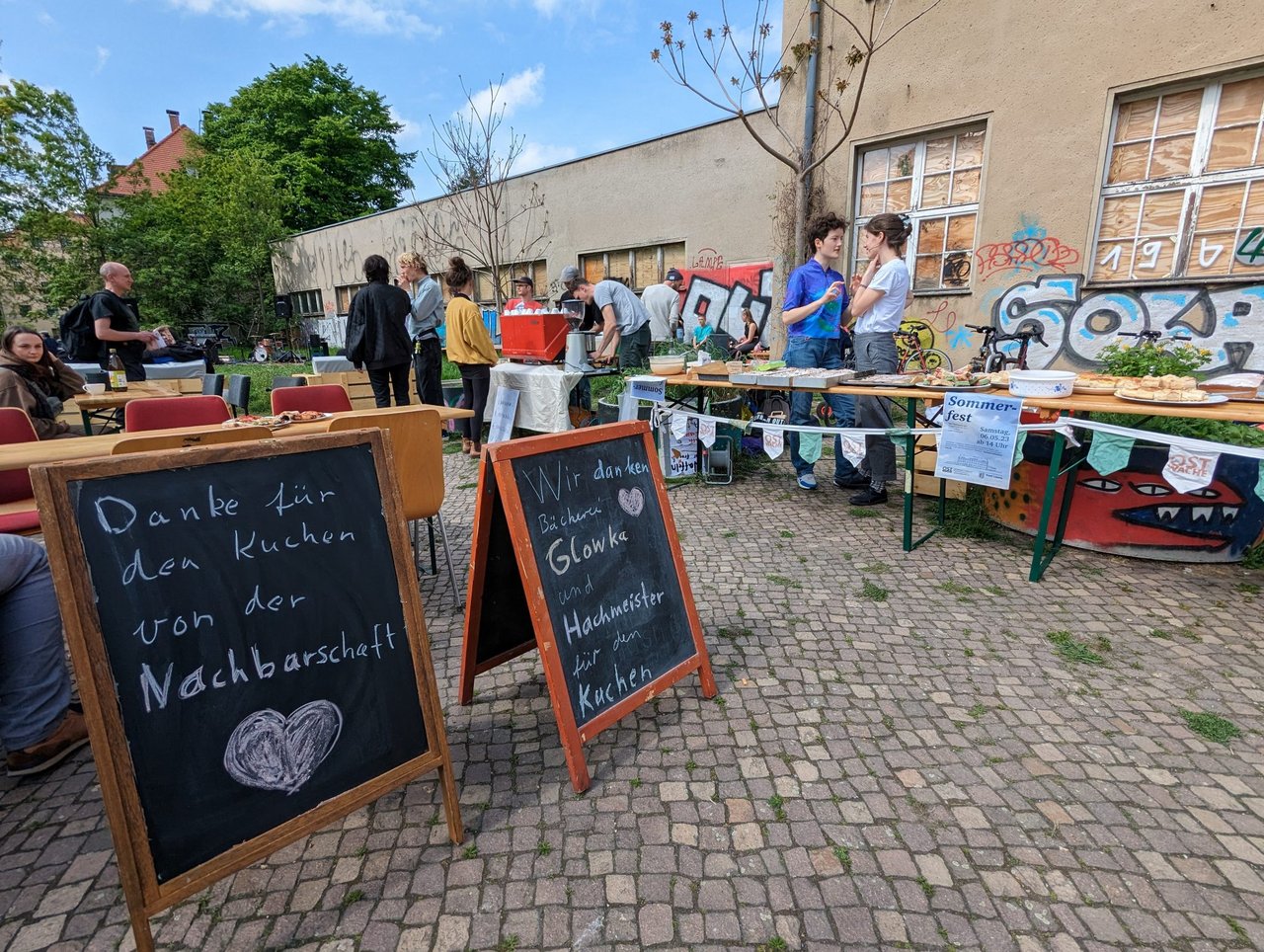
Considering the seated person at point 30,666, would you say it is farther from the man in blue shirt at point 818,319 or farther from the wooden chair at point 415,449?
the man in blue shirt at point 818,319

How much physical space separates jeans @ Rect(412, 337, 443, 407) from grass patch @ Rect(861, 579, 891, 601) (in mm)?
4970

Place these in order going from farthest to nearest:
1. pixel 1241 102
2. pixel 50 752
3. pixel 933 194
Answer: pixel 933 194, pixel 1241 102, pixel 50 752

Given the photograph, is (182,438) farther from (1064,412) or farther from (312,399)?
(1064,412)

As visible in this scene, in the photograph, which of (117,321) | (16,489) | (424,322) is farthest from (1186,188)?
(117,321)

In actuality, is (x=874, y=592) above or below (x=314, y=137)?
below

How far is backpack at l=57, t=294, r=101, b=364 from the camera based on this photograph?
619 cm

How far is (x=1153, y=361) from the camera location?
375cm

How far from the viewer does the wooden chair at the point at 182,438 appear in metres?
2.69

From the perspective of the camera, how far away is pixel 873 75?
8.39m

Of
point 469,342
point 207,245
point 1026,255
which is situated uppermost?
point 207,245

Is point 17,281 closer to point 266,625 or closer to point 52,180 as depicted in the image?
point 52,180

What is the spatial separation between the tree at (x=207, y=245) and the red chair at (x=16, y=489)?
27219mm

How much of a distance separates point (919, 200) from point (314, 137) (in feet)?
107

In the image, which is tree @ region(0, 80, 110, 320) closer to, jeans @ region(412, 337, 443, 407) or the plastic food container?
jeans @ region(412, 337, 443, 407)
